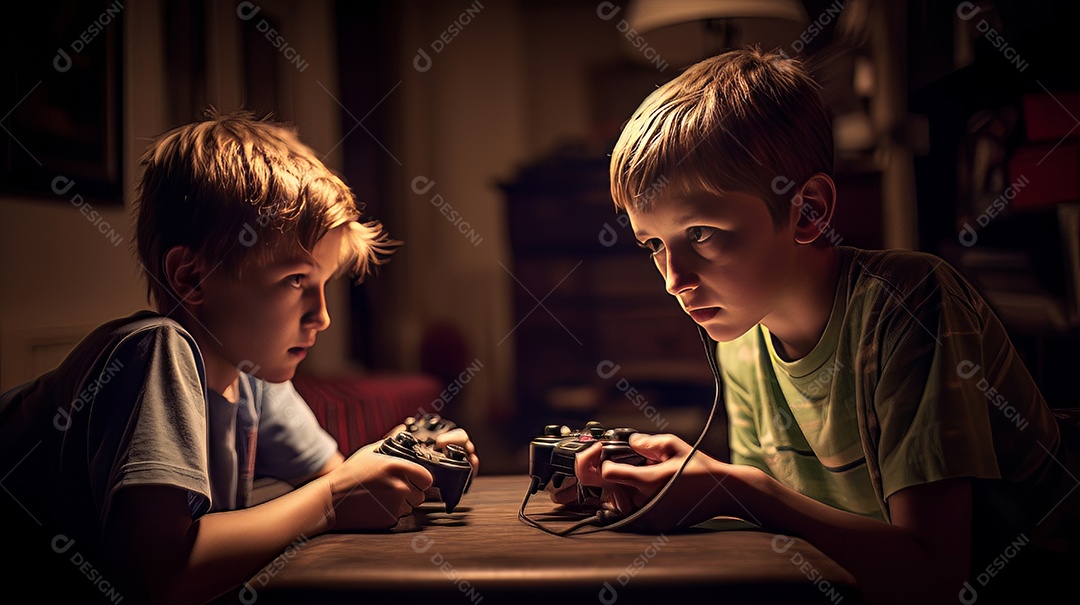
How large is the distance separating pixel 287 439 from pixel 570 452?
16.0 inches

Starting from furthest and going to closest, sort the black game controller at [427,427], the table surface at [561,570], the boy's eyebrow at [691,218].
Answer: the black game controller at [427,427] < the boy's eyebrow at [691,218] < the table surface at [561,570]

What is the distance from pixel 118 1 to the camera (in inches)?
43.6

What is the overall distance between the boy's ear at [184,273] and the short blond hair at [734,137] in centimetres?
52

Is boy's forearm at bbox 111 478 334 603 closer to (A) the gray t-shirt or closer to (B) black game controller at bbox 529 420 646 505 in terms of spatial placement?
(A) the gray t-shirt

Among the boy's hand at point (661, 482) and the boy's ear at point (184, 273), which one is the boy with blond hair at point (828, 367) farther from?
the boy's ear at point (184, 273)

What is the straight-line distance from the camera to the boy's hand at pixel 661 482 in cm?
93

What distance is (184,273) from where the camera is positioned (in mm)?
995

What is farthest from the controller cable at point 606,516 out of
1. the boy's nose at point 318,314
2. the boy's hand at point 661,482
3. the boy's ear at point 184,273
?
the boy's ear at point 184,273

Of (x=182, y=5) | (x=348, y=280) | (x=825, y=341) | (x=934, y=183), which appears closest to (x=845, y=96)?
(x=934, y=183)

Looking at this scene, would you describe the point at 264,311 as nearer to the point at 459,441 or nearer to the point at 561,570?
the point at 459,441

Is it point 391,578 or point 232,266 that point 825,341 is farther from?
point 232,266

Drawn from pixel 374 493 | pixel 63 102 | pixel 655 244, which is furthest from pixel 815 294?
pixel 63 102

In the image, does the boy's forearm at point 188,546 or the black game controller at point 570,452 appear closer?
the boy's forearm at point 188,546

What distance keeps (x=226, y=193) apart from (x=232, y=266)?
88 millimetres
